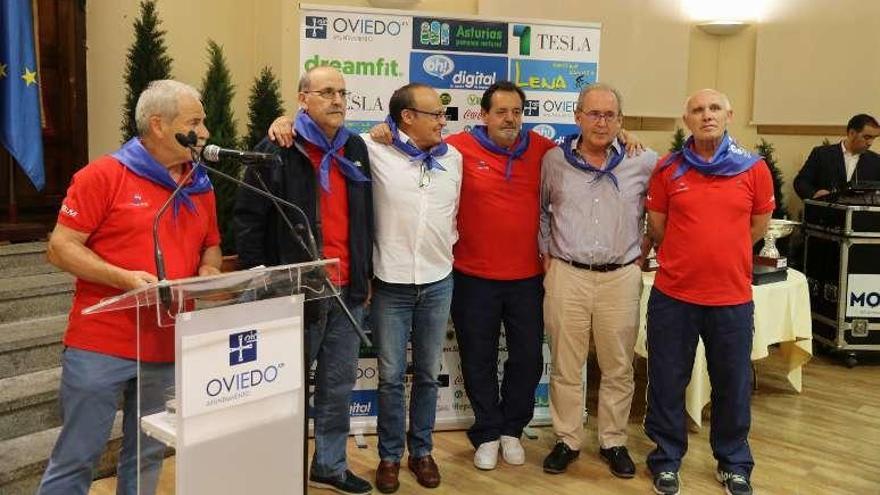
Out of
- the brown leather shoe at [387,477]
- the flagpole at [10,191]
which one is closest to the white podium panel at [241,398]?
the brown leather shoe at [387,477]

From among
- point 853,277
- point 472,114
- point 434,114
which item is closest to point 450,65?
point 472,114

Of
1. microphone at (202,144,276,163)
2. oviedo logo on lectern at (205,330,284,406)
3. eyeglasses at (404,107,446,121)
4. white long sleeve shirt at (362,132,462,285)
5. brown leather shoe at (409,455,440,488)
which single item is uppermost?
eyeglasses at (404,107,446,121)

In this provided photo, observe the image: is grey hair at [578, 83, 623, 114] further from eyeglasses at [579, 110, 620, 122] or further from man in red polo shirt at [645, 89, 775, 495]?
man in red polo shirt at [645, 89, 775, 495]

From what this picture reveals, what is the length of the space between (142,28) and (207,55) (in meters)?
0.73

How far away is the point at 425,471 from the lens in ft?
10.3

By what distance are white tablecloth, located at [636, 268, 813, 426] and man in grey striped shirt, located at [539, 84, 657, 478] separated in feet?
1.50

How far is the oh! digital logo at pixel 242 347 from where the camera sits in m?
1.78

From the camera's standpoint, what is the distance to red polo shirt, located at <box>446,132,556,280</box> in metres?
3.12

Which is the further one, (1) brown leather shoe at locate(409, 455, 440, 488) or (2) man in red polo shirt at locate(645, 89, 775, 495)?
(1) brown leather shoe at locate(409, 455, 440, 488)

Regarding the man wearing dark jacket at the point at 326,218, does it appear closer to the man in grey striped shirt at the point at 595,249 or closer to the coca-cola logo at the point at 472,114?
the man in grey striped shirt at the point at 595,249

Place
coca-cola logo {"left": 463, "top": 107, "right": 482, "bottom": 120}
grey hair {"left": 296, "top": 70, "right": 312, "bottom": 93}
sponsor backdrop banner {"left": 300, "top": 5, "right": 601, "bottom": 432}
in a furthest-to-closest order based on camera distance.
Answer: coca-cola logo {"left": 463, "top": 107, "right": 482, "bottom": 120} < sponsor backdrop banner {"left": 300, "top": 5, "right": 601, "bottom": 432} < grey hair {"left": 296, "top": 70, "right": 312, "bottom": 93}

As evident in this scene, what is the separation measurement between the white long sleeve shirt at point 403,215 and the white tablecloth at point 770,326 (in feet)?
3.93

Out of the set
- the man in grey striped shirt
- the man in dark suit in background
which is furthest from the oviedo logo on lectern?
the man in dark suit in background

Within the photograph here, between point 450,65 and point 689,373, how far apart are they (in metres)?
1.74
